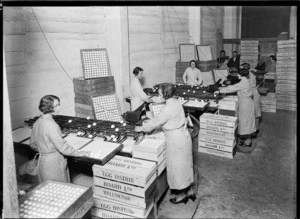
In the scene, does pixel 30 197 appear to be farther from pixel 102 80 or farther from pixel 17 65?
pixel 102 80

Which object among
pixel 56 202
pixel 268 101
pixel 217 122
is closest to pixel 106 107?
pixel 217 122

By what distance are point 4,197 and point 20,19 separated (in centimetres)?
439

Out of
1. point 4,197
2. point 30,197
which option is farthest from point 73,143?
point 4,197

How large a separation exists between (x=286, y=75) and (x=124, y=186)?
870cm

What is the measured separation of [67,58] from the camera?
6891 millimetres

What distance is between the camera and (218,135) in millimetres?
6426

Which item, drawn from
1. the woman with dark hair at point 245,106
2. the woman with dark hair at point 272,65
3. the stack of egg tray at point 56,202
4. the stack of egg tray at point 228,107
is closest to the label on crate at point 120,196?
the stack of egg tray at point 56,202

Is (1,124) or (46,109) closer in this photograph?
(1,124)

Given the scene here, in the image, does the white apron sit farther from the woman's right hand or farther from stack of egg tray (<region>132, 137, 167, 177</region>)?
the woman's right hand

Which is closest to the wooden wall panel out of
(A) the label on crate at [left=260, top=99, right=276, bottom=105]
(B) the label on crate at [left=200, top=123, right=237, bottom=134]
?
(B) the label on crate at [left=200, top=123, right=237, bottom=134]

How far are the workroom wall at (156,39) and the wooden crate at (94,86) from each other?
1.42m

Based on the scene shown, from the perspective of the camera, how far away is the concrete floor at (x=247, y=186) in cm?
444

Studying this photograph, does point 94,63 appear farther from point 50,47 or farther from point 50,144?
point 50,144

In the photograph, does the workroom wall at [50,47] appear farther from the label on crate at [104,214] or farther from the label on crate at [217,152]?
the label on crate at [217,152]
